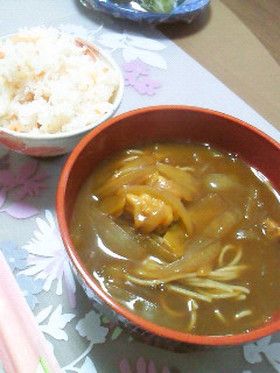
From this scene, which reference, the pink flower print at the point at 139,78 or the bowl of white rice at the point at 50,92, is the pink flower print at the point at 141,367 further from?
the pink flower print at the point at 139,78

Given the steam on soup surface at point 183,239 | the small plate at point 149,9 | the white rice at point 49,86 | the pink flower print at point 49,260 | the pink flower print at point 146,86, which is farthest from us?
the small plate at point 149,9

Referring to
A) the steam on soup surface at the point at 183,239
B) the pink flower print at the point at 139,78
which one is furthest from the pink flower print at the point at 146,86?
the steam on soup surface at the point at 183,239

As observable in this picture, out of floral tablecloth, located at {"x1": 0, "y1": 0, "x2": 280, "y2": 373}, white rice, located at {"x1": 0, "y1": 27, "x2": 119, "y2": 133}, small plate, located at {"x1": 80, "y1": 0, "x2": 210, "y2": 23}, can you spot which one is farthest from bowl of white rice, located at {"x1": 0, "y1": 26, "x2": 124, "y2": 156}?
small plate, located at {"x1": 80, "y1": 0, "x2": 210, "y2": 23}

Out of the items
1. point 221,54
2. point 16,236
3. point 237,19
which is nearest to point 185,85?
point 221,54

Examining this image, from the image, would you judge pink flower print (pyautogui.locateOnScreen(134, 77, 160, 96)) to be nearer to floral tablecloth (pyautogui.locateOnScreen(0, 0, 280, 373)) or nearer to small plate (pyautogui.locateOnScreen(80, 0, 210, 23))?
floral tablecloth (pyautogui.locateOnScreen(0, 0, 280, 373))

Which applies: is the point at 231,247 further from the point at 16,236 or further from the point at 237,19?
the point at 237,19

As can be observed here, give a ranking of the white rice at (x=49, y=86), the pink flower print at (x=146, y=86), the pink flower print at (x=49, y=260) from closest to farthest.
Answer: the pink flower print at (x=49, y=260)
the white rice at (x=49, y=86)
the pink flower print at (x=146, y=86)
